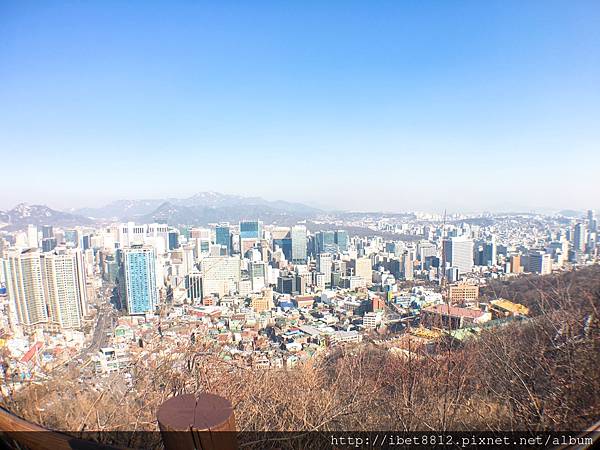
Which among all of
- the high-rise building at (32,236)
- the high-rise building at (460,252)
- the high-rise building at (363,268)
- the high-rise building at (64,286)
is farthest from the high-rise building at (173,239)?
the high-rise building at (460,252)

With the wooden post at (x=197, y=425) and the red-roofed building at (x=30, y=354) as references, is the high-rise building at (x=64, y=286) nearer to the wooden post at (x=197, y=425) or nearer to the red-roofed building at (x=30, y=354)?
the red-roofed building at (x=30, y=354)

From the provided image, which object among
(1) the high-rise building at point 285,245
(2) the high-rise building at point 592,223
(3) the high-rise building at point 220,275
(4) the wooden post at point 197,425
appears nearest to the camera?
(4) the wooden post at point 197,425

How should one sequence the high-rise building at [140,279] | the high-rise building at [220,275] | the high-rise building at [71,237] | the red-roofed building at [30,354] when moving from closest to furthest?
the red-roofed building at [30,354] < the high-rise building at [140,279] < the high-rise building at [220,275] < the high-rise building at [71,237]

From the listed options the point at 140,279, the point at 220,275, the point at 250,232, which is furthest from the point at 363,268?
the point at 140,279

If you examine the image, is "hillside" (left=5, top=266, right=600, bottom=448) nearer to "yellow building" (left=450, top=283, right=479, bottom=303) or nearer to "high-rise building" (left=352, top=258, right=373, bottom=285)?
"yellow building" (left=450, top=283, right=479, bottom=303)

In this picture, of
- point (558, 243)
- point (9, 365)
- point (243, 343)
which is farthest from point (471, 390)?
point (558, 243)

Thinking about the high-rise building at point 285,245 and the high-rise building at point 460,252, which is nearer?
the high-rise building at point 460,252
